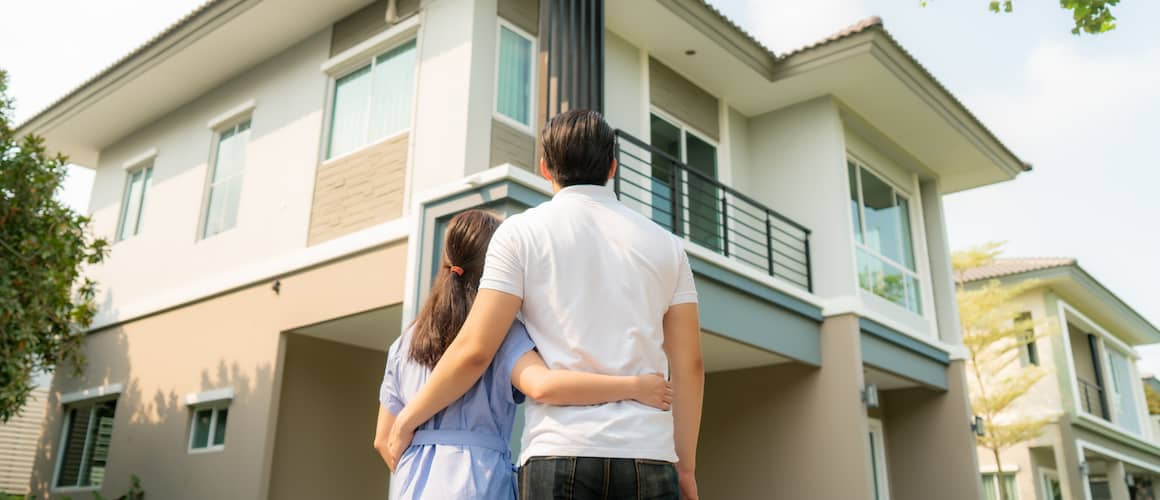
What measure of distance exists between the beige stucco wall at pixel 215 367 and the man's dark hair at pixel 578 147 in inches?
193

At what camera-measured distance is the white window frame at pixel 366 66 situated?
752 centimetres

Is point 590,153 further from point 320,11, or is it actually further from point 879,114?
point 879,114

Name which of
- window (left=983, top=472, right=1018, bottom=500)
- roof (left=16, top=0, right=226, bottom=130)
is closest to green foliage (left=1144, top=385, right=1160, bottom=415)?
window (left=983, top=472, right=1018, bottom=500)

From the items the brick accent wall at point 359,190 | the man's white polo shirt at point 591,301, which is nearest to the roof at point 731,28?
the brick accent wall at point 359,190

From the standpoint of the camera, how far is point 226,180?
30.6 ft

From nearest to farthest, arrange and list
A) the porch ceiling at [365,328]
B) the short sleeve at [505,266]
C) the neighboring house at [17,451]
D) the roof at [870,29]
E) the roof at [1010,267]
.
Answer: the short sleeve at [505,266] < the porch ceiling at [365,328] < the roof at [870,29] < the neighboring house at [17,451] < the roof at [1010,267]

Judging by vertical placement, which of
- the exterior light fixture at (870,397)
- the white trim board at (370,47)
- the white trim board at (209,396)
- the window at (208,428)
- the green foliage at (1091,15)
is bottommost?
the window at (208,428)

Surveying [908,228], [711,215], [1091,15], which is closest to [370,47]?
[711,215]

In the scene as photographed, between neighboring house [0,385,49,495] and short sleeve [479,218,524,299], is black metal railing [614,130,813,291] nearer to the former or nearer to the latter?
short sleeve [479,218,524,299]

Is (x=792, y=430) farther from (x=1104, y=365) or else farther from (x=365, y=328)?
(x=1104, y=365)

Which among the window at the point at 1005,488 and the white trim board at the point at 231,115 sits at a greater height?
the white trim board at the point at 231,115

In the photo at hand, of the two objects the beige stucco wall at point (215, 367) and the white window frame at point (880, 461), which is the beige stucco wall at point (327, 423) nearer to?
the beige stucco wall at point (215, 367)

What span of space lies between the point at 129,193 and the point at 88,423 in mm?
2880

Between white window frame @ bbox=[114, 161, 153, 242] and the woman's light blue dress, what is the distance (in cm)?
961
